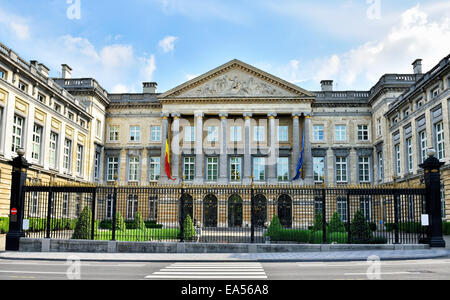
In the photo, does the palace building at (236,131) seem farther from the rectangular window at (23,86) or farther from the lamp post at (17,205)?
the lamp post at (17,205)

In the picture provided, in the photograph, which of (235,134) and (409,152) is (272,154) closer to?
(235,134)

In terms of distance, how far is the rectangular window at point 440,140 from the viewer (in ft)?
108

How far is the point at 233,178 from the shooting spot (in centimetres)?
4956

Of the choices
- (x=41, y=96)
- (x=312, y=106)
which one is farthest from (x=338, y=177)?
(x=41, y=96)

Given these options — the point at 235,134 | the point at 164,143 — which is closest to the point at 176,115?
the point at 164,143

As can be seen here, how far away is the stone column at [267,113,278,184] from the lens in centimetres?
4734

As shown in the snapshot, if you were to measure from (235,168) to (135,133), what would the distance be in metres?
13.3

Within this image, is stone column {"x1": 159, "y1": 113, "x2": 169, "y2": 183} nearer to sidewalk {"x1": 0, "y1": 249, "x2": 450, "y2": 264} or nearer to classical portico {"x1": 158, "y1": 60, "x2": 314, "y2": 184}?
classical portico {"x1": 158, "y1": 60, "x2": 314, "y2": 184}

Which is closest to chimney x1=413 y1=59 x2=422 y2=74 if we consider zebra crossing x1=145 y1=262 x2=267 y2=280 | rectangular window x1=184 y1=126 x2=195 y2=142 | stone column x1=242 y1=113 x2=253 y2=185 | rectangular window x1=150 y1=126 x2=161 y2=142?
stone column x1=242 y1=113 x2=253 y2=185

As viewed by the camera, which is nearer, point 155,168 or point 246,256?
point 246,256

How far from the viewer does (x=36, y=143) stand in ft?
121

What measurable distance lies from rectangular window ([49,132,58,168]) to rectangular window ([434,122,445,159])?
111ft

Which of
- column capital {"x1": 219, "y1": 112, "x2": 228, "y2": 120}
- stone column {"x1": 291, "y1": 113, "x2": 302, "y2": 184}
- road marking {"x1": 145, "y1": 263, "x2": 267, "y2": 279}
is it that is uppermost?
column capital {"x1": 219, "y1": 112, "x2": 228, "y2": 120}
